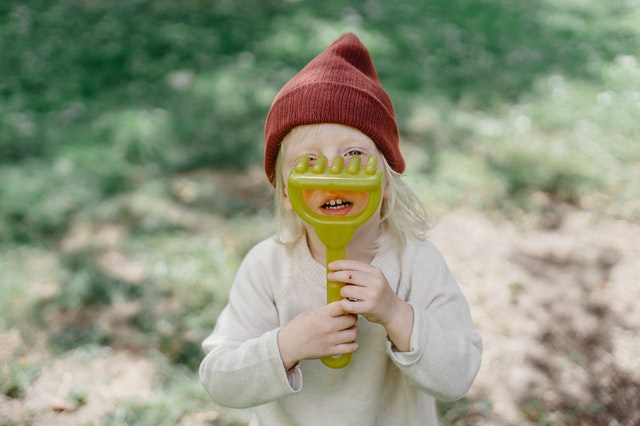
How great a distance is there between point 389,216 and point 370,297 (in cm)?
37

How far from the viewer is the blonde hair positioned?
173 centimetres

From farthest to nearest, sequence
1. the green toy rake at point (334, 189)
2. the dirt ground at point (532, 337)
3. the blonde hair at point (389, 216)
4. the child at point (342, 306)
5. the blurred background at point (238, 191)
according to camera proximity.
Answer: the blurred background at point (238, 191)
the dirt ground at point (532, 337)
the blonde hair at point (389, 216)
the child at point (342, 306)
the green toy rake at point (334, 189)

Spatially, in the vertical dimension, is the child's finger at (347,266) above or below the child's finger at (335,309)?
above

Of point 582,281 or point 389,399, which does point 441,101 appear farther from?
point 389,399

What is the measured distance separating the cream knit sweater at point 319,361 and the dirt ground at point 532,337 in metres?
0.88

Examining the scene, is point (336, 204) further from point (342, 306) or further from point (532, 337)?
point (532, 337)

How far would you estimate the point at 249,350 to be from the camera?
5.16 ft

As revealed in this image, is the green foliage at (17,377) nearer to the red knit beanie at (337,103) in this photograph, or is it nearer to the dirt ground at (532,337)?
the dirt ground at (532,337)

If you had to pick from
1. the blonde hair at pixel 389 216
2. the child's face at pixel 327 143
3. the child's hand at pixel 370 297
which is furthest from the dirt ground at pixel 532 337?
the child's hand at pixel 370 297

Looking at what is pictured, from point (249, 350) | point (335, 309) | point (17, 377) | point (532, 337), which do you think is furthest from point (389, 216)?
point (17, 377)

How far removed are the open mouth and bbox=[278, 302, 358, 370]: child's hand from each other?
206 millimetres

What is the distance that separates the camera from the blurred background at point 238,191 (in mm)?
2701

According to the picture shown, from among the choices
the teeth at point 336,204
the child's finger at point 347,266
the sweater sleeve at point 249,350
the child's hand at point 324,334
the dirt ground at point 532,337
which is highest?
the teeth at point 336,204

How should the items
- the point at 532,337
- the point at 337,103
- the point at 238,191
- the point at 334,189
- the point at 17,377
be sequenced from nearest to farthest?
the point at 334,189
the point at 337,103
the point at 17,377
the point at 532,337
the point at 238,191
